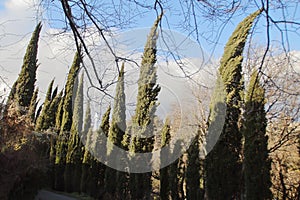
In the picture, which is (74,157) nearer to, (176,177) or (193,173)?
(176,177)

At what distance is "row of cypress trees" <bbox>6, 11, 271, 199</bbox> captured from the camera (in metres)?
8.25

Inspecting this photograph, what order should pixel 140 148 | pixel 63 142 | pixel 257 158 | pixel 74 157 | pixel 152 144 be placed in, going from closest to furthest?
pixel 257 158, pixel 140 148, pixel 152 144, pixel 74 157, pixel 63 142

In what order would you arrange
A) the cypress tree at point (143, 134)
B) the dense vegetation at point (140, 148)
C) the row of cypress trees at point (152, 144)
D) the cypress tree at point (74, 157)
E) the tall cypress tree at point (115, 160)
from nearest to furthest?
the dense vegetation at point (140, 148) < the row of cypress trees at point (152, 144) < the cypress tree at point (143, 134) < the tall cypress tree at point (115, 160) < the cypress tree at point (74, 157)

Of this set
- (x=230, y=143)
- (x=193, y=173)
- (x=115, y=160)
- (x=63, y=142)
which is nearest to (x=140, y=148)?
(x=115, y=160)

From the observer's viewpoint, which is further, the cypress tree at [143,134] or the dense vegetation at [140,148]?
the cypress tree at [143,134]

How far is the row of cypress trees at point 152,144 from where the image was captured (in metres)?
8.25

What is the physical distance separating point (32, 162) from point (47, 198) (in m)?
4.47

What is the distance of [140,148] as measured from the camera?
37.0ft

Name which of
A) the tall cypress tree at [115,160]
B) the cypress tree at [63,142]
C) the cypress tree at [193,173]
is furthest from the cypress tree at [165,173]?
the cypress tree at [63,142]

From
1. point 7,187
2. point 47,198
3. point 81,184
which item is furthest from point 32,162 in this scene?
point 81,184

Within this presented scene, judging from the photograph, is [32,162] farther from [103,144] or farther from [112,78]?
[103,144]

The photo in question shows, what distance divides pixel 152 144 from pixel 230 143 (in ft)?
10.5

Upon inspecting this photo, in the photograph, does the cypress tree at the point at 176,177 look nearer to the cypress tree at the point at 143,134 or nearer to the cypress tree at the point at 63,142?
the cypress tree at the point at 143,134

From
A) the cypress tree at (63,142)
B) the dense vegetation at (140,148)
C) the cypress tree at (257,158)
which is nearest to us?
the dense vegetation at (140,148)
